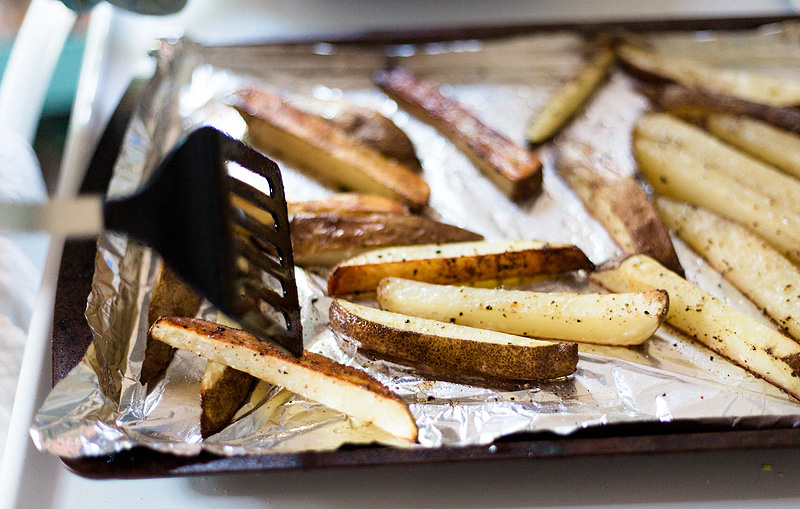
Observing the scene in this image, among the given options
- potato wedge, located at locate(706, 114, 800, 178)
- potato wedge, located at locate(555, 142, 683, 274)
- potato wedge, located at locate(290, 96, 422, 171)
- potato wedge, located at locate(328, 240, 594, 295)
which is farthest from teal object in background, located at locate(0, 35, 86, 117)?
potato wedge, located at locate(706, 114, 800, 178)

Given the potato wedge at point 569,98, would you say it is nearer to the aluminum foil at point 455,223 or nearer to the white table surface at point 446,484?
the aluminum foil at point 455,223

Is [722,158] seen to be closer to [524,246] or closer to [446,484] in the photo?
[524,246]

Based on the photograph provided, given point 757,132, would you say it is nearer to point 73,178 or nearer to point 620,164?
point 620,164

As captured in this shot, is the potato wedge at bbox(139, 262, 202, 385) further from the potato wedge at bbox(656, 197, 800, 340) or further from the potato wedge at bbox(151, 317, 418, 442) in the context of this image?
the potato wedge at bbox(656, 197, 800, 340)

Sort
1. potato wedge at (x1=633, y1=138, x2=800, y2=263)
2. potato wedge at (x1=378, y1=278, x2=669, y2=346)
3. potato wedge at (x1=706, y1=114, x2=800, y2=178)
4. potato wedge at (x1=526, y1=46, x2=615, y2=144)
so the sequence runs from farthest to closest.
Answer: potato wedge at (x1=526, y1=46, x2=615, y2=144) → potato wedge at (x1=706, y1=114, x2=800, y2=178) → potato wedge at (x1=633, y1=138, x2=800, y2=263) → potato wedge at (x1=378, y1=278, x2=669, y2=346)

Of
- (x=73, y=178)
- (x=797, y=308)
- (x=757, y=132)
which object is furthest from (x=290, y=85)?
(x=797, y=308)

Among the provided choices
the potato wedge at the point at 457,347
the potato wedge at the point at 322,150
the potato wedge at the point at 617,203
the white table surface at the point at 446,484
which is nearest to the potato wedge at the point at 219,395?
the white table surface at the point at 446,484

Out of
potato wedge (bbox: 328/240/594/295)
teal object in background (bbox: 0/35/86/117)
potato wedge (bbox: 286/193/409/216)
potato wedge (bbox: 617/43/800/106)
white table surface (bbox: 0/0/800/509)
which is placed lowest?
white table surface (bbox: 0/0/800/509)
